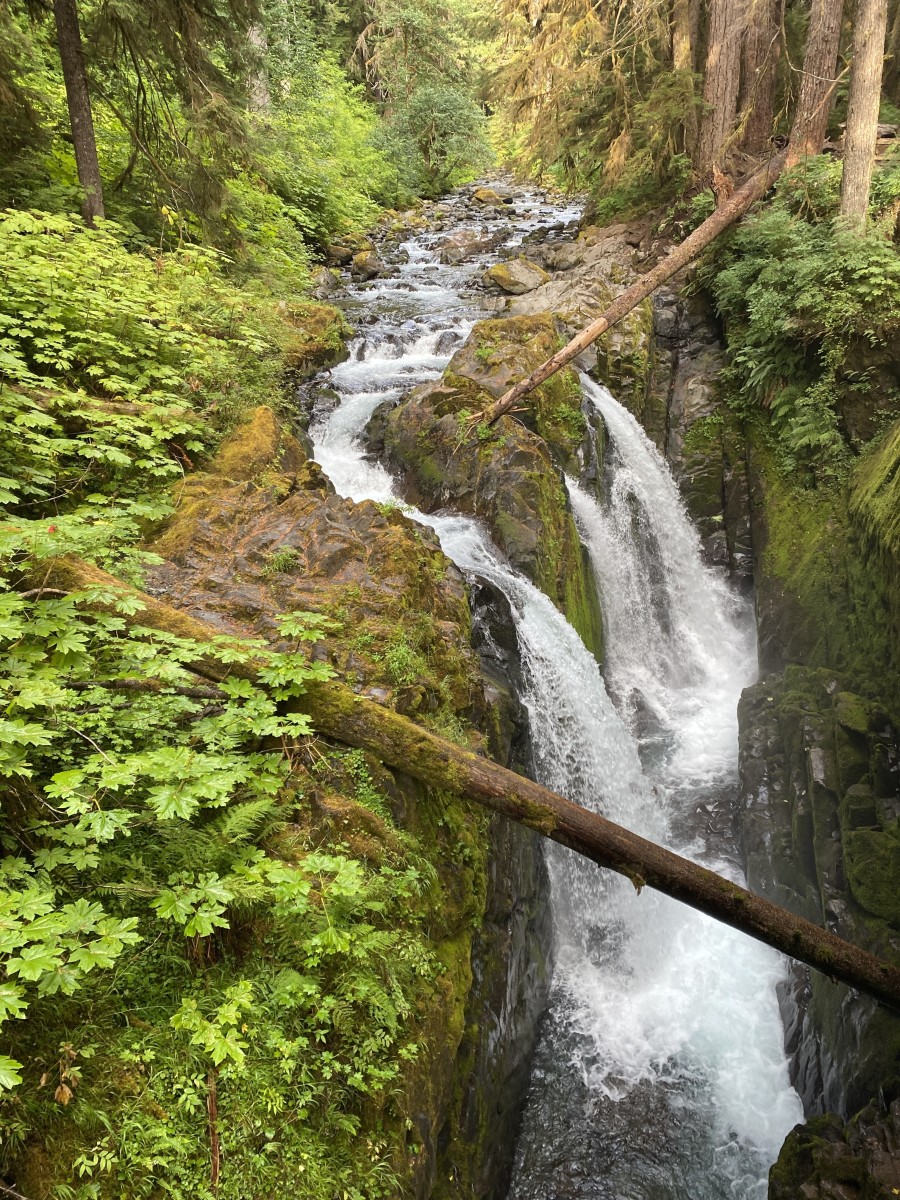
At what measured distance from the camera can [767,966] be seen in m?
6.82

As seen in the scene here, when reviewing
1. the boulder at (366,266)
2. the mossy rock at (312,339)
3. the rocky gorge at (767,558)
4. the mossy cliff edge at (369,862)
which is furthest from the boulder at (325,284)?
the mossy cliff edge at (369,862)

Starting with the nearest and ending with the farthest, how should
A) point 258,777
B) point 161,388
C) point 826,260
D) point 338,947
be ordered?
point 338,947, point 258,777, point 161,388, point 826,260

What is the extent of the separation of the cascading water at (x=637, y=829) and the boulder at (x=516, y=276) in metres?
3.59

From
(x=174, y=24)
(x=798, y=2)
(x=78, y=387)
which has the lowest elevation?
(x=78, y=387)

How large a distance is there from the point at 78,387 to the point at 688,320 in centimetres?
1139

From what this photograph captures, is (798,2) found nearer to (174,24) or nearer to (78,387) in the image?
(174,24)

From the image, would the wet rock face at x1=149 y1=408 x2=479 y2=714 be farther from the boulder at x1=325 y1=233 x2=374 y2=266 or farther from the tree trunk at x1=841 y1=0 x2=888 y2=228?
the boulder at x1=325 y1=233 x2=374 y2=266

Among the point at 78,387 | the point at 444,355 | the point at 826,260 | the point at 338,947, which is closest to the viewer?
the point at 338,947

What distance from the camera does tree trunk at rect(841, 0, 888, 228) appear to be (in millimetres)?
8984

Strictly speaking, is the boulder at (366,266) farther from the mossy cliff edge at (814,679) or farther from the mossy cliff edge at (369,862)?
the mossy cliff edge at (369,862)

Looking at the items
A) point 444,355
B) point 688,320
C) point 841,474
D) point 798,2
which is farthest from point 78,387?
point 798,2

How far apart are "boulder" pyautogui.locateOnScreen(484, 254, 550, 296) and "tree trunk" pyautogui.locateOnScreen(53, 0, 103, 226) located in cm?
908

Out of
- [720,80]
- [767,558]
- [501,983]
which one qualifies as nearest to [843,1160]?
[501,983]

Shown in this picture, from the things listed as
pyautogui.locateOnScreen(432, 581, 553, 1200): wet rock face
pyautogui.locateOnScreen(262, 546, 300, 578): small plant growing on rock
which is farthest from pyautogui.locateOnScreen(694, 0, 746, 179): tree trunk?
pyautogui.locateOnScreen(262, 546, 300, 578): small plant growing on rock
